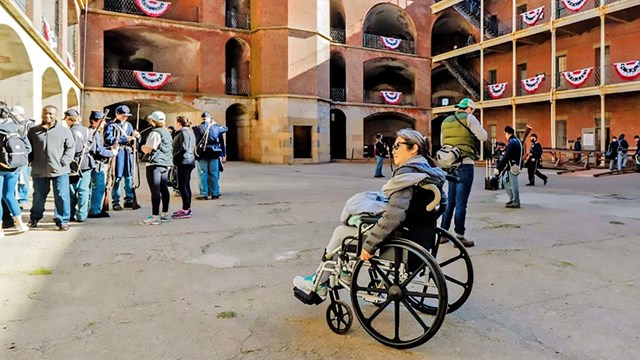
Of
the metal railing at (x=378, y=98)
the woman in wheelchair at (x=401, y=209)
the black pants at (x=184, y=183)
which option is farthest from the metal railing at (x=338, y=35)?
the woman in wheelchair at (x=401, y=209)

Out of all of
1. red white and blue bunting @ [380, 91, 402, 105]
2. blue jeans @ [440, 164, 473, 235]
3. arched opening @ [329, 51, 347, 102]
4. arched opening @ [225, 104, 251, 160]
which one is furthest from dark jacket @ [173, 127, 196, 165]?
red white and blue bunting @ [380, 91, 402, 105]

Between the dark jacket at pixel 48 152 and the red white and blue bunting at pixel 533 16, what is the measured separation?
23.5 m

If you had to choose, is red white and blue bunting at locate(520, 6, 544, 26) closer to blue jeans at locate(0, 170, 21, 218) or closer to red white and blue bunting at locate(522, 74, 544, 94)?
red white and blue bunting at locate(522, 74, 544, 94)

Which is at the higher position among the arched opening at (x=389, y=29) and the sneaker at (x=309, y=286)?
the arched opening at (x=389, y=29)

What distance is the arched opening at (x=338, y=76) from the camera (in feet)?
92.1

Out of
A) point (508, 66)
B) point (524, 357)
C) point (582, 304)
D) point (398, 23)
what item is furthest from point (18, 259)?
point (398, 23)

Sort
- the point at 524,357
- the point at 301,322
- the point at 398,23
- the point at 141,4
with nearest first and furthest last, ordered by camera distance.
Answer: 1. the point at 524,357
2. the point at 301,322
3. the point at 141,4
4. the point at 398,23

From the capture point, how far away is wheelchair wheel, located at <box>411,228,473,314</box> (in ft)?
10.2

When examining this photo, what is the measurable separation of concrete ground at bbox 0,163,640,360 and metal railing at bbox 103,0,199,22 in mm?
19493

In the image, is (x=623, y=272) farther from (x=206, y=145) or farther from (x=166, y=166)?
(x=206, y=145)

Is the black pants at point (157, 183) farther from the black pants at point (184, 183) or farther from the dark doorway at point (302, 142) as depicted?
the dark doorway at point (302, 142)

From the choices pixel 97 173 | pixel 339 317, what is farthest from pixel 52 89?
pixel 339 317

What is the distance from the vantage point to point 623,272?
13.8 ft

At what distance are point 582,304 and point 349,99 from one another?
25.1m
